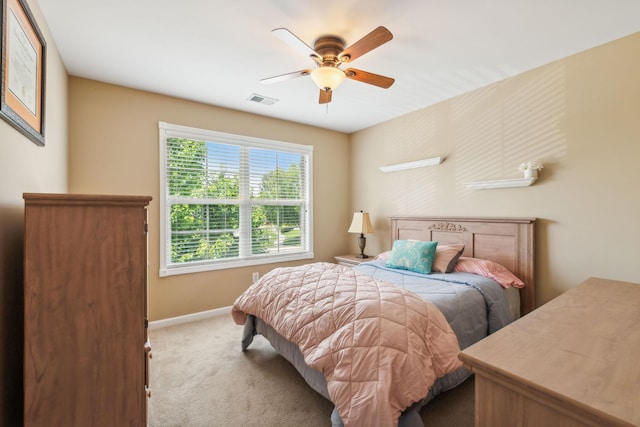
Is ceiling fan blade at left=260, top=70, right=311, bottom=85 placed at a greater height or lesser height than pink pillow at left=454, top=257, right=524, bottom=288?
greater

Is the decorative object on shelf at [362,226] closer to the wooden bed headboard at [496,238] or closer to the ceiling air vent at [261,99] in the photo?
the wooden bed headboard at [496,238]

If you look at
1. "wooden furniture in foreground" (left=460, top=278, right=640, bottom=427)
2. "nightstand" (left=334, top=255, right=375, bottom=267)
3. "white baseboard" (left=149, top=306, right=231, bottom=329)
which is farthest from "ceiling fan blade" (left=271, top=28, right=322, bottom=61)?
"white baseboard" (left=149, top=306, right=231, bottom=329)

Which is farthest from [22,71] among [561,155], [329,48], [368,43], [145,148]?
[561,155]

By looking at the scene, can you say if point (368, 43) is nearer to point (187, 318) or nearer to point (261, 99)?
point (261, 99)

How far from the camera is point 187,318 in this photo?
3268 mm

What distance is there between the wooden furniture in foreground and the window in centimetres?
315

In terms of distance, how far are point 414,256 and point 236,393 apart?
1.94 meters

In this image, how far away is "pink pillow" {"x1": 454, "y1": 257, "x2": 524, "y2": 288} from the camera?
252 centimetres

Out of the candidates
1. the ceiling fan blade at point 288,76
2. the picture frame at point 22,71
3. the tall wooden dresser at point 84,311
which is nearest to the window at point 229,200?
the picture frame at point 22,71

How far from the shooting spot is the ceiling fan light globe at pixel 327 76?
204 cm

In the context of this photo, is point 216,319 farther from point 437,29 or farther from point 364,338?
point 437,29

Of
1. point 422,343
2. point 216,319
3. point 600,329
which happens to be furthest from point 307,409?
point 216,319

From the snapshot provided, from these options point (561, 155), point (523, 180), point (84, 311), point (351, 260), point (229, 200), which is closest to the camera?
point (84, 311)

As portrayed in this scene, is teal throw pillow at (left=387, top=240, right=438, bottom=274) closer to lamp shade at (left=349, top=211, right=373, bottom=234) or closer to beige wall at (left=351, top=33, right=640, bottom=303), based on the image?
beige wall at (left=351, top=33, right=640, bottom=303)
